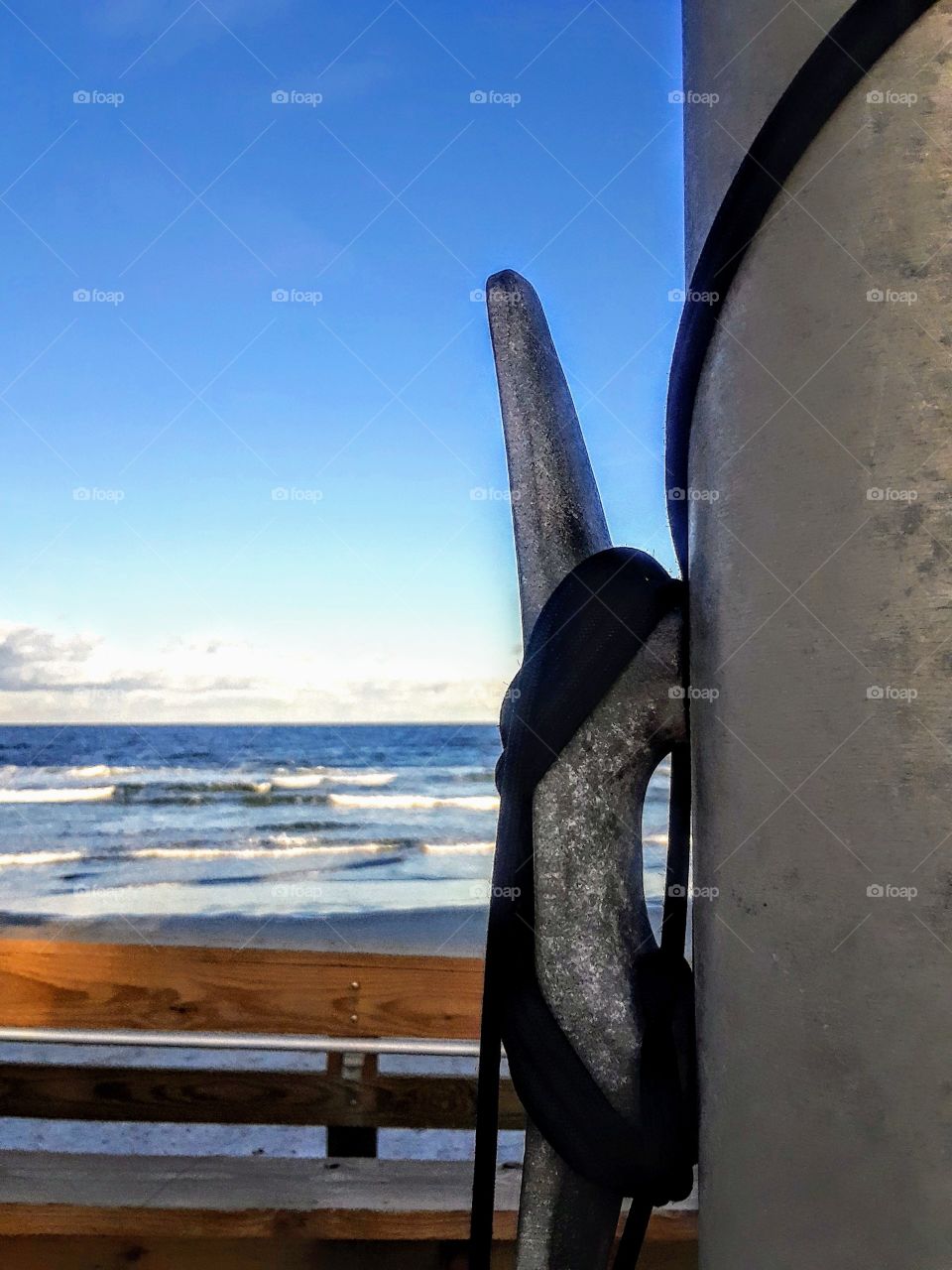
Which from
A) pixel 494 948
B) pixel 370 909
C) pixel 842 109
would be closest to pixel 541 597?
pixel 494 948

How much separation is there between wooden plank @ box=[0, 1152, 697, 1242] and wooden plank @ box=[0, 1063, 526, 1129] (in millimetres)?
153

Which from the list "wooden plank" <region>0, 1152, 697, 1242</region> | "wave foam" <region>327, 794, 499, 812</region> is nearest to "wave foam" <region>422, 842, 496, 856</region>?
"wave foam" <region>327, 794, 499, 812</region>

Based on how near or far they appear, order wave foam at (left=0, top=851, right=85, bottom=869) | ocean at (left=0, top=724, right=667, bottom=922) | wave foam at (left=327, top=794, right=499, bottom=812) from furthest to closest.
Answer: wave foam at (left=327, top=794, right=499, bottom=812) → wave foam at (left=0, top=851, right=85, bottom=869) → ocean at (left=0, top=724, right=667, bottom=922)

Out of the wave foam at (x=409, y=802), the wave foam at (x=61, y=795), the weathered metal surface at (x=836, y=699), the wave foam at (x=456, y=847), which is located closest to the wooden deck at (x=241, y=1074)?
the weathered metal surface at (x=836, y=699)

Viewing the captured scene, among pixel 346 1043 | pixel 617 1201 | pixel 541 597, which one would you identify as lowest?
pixel 346 1043

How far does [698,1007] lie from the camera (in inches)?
21.8

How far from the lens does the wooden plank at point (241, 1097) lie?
1.75 metres

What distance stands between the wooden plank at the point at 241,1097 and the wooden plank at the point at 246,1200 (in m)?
0.15

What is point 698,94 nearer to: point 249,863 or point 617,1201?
point 617,1201

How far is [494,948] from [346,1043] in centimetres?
106

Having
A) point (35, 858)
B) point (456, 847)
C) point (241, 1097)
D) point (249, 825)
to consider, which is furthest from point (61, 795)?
point (241, 1097)

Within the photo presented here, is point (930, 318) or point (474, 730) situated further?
point (474, 730)

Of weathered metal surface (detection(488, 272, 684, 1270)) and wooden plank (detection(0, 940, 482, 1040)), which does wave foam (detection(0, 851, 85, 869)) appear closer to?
wooden plank (detection(0, 940, 482, 1040))

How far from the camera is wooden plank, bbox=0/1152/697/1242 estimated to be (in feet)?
4.55
